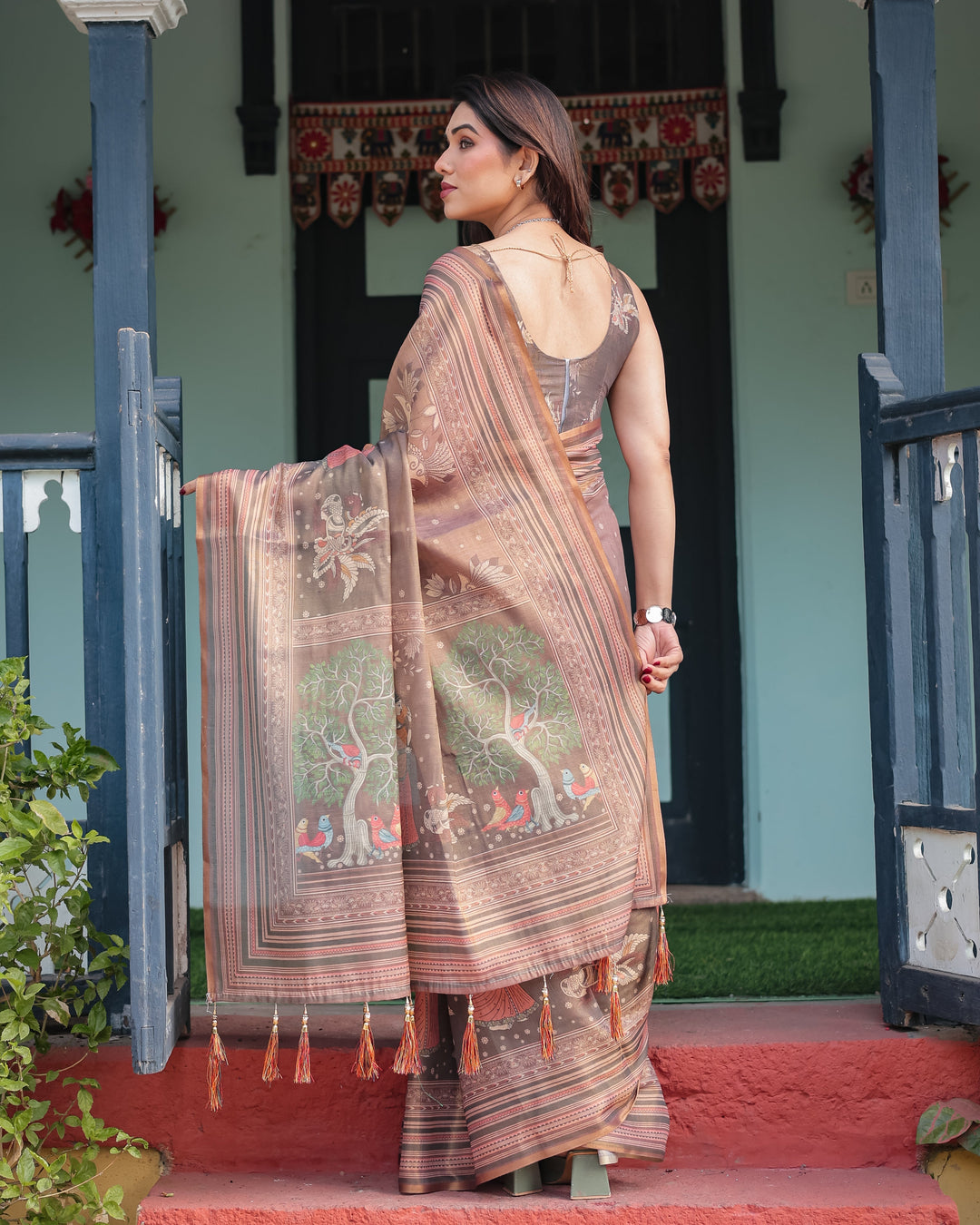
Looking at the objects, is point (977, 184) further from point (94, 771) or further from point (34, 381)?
point (94, 771)

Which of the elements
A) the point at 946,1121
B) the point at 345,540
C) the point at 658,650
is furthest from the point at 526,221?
the point at 946,1121

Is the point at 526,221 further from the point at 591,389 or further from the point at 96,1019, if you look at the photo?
the point at 96,1019

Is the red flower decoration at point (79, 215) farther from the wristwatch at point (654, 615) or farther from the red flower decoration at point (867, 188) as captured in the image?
the wristwatch at point (654, 615)

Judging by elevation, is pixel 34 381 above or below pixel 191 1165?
above

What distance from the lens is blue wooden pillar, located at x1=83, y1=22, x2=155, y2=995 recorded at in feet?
8.64

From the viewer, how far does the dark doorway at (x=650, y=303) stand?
4.60 m

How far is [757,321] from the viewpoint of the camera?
15.1 ft

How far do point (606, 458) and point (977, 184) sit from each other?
1591 mm

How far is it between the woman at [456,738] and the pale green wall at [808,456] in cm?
235

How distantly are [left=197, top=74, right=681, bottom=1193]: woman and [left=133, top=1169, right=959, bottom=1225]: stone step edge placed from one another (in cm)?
6

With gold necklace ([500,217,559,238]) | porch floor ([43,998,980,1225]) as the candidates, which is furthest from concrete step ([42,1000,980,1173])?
gold necklace ([500,217,559,238])

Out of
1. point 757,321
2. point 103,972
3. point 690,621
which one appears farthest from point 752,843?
point 103,972

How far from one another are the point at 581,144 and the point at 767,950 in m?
2.77

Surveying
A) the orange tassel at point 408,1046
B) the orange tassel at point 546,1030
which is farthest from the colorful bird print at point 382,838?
the orange tassel at point 546,1030
